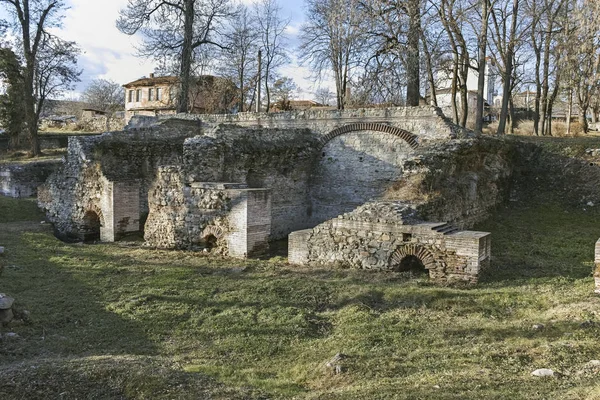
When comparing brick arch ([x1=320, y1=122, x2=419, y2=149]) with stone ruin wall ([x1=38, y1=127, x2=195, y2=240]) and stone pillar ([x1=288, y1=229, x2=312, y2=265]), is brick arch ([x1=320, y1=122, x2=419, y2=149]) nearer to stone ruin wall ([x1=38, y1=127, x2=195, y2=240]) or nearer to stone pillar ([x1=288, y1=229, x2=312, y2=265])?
stone ruin wall ([x1=38, y1=127, x2=195, y2=240])

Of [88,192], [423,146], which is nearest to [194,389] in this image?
[423,146]

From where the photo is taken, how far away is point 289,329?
21.9ft

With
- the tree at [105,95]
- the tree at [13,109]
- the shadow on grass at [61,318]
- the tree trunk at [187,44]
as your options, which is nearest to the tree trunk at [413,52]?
the tree trunk at [187,44]

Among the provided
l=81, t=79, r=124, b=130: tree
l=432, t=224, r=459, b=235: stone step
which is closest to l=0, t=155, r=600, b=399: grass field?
l=432, t=224, r=459, b=235: stone step

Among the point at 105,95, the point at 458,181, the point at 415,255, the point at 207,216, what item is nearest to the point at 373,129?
the point at 458,181

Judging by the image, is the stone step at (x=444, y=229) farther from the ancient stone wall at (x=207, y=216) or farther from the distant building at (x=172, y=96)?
the distant building at (x=172, y=96)

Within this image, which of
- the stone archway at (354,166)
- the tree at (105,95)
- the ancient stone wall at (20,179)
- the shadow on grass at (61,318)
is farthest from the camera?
the tree at (105,95)

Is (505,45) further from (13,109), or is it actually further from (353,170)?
(13,109)

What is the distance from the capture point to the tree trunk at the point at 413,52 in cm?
1766

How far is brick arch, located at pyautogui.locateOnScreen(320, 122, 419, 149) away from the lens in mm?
13570

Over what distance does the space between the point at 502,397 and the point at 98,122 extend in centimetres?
3687

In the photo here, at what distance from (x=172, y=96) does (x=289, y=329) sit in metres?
27.3

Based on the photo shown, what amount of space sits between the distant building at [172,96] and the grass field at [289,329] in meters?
17.9

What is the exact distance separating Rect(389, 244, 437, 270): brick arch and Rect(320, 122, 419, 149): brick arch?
5.29 meters
